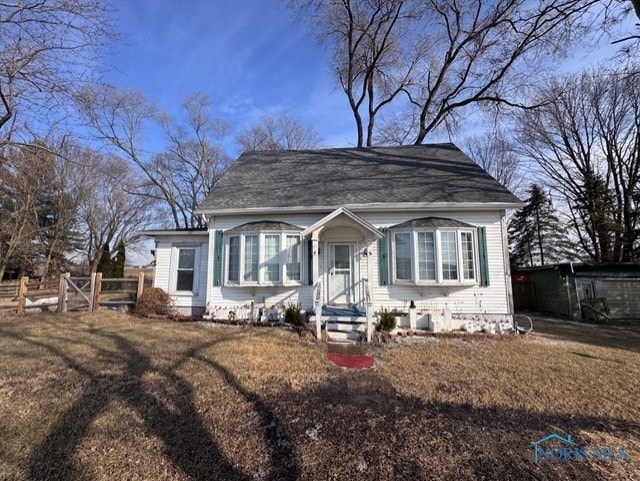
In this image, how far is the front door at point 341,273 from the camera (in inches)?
376

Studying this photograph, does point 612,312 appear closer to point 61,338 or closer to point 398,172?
point 398,172

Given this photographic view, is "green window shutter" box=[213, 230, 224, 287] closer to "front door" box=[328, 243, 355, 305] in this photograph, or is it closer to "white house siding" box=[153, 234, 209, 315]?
"white house siding" box=[153, 234, 209, 315]

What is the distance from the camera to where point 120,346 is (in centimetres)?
645

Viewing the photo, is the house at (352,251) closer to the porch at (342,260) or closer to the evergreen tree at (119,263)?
the porch at (342,260)

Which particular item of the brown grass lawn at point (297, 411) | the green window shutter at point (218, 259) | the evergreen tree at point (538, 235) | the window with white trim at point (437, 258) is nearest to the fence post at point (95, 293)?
the brown grass lawn at point (297, 411)

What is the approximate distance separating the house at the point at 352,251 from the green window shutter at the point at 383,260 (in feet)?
0.10

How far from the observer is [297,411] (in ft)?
12.6

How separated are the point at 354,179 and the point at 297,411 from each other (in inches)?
345

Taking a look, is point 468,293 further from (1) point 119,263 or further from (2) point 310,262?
(1) point 119,263

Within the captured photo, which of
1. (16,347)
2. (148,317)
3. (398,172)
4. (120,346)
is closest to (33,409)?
(120,346)

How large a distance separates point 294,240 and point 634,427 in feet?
25.8

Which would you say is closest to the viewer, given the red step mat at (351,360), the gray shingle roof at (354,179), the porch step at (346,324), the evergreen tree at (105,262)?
the red step mat at (351,360)

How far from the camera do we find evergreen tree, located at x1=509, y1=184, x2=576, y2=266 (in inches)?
967

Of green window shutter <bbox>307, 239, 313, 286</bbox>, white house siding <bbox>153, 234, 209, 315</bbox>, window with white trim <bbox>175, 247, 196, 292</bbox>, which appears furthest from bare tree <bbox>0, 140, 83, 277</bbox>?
green window shutter <bbox>307, 239, 313, 286</bbox>
